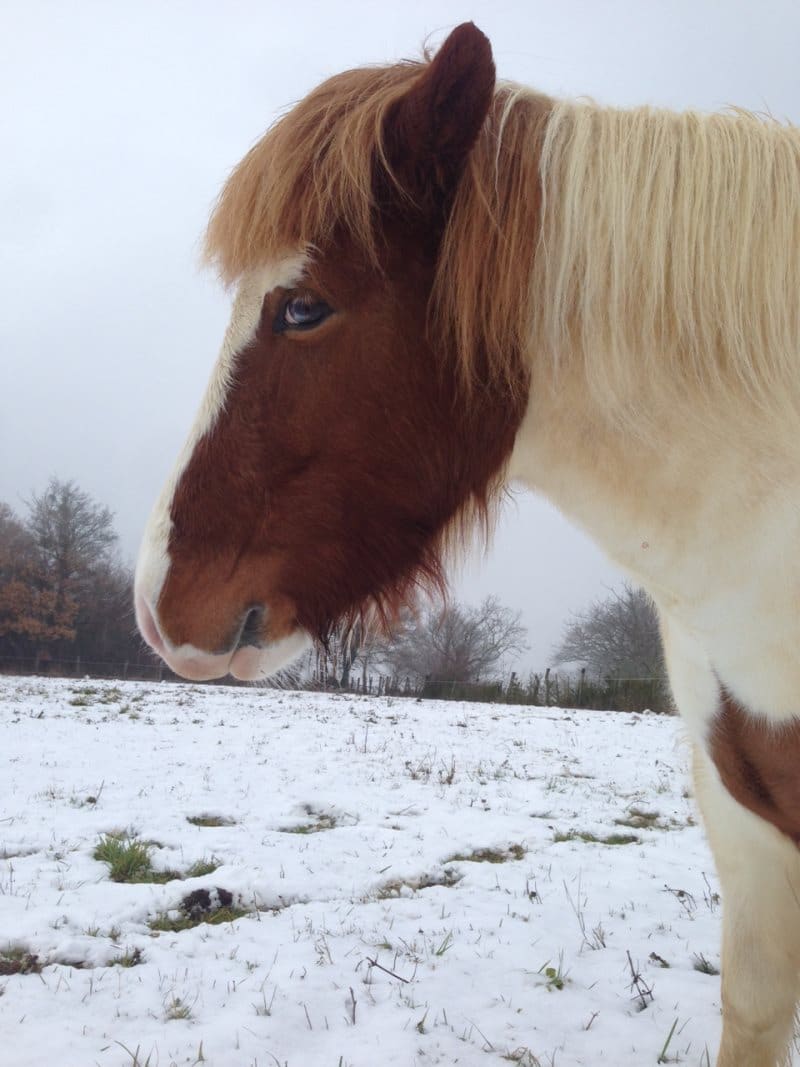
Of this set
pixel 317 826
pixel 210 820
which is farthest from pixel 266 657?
pixel 210 820

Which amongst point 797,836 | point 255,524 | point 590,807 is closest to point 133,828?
point 590,807

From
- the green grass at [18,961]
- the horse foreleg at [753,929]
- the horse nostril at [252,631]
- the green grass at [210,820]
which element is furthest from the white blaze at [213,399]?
the green grass at [210,820]

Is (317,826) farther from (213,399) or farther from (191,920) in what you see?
(213,399)

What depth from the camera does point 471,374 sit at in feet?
4.50

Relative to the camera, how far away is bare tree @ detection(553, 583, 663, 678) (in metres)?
29.0

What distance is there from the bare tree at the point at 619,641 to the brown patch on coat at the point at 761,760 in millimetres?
25196

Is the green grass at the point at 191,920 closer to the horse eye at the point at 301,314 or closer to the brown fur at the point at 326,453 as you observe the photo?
the brown fur at the point at 326,453

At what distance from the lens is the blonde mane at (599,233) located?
1279mm

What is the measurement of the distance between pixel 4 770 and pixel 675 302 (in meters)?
6.54

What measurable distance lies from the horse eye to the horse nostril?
0.57 meters

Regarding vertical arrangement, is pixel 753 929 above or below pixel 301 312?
below

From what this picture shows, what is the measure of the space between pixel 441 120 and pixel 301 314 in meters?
0.43

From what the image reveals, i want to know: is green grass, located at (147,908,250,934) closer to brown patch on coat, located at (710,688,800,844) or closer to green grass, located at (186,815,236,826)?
green grass, located at (186,815,236,826)

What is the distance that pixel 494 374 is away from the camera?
4.48 ft
